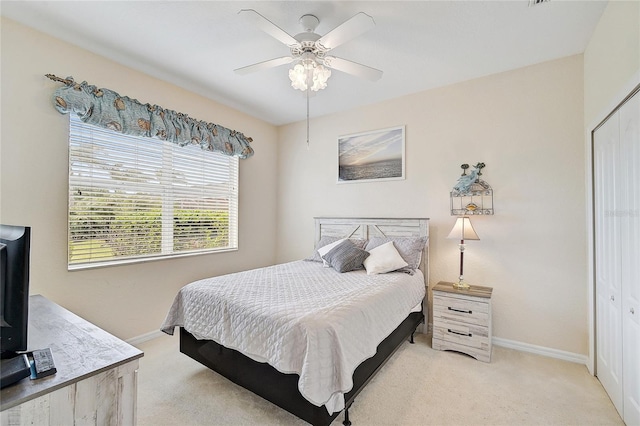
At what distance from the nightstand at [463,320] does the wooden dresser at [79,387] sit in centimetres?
257

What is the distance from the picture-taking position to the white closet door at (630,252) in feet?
5.44

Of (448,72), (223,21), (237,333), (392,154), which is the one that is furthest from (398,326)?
(223,21)

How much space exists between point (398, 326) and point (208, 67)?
10.3 ft

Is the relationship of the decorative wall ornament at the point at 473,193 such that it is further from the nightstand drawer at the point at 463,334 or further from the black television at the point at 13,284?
the black television at the point at 13,284

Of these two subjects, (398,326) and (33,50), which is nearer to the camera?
(33,50)

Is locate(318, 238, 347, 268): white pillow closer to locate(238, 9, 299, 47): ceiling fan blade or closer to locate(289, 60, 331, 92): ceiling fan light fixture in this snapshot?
locate(289, 60, 331, 92): ceiling fan light fixture

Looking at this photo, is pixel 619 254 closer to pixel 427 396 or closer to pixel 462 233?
pixel 462 233

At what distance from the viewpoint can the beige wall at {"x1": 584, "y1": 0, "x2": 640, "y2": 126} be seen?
1.65 meters

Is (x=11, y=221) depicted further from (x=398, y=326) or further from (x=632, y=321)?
(x=632, y=321)

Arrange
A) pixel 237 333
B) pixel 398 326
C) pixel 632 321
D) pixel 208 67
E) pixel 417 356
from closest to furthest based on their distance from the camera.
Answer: pixel 632 321 → pixel 237 333 → pixel 398 326 → pixel 417 356 → pixel 208 67

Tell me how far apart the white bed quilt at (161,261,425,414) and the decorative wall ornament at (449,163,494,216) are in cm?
100

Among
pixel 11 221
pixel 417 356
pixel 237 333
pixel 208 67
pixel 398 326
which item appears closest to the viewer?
pixel 237 333

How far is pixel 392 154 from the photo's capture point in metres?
3.64

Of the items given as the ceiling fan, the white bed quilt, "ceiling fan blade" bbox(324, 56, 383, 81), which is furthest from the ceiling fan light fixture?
the white bed quilt
